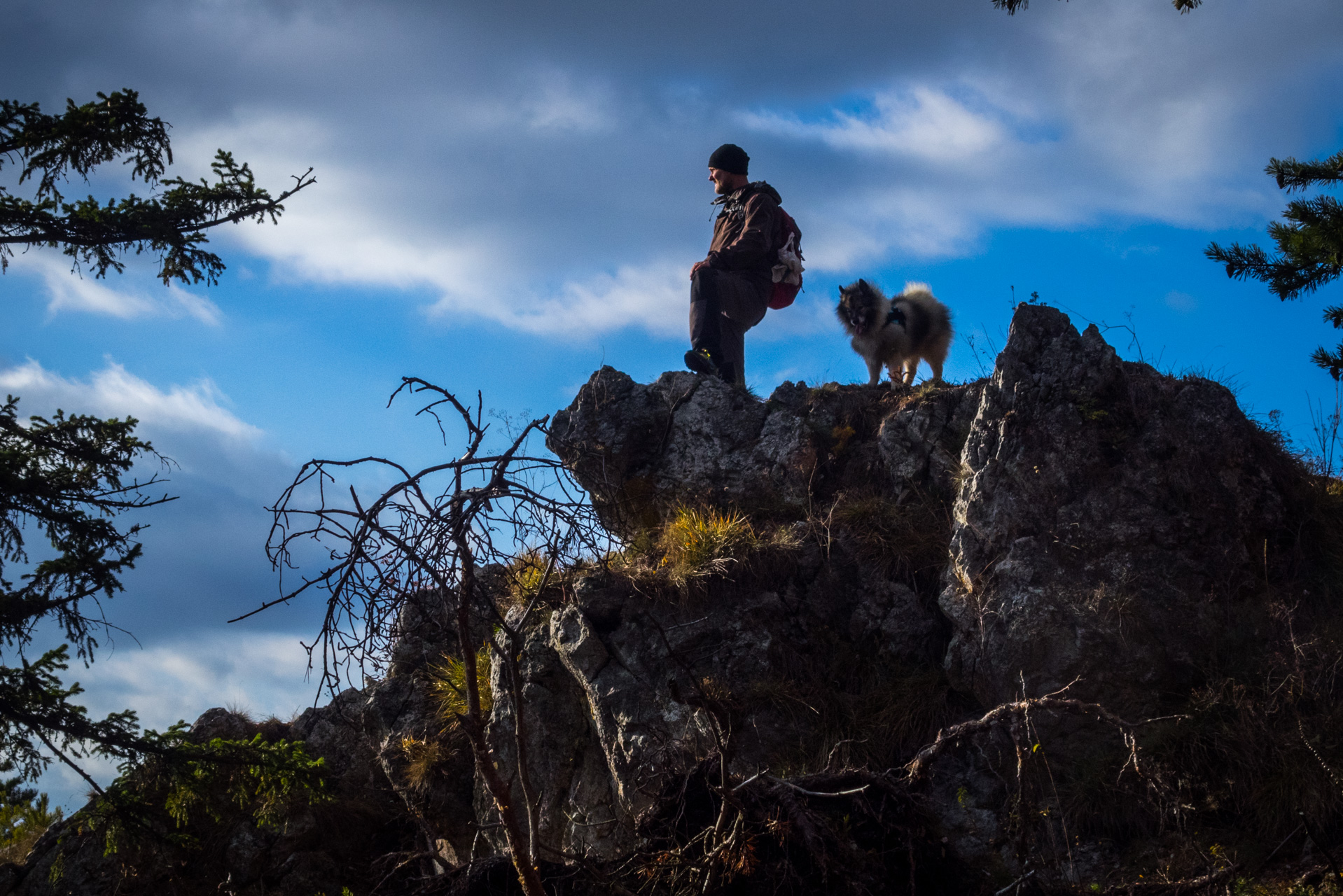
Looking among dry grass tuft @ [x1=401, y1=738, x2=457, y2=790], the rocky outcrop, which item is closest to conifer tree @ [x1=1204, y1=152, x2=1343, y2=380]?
the rocky outcrop

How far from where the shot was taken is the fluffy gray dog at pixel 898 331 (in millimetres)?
10773

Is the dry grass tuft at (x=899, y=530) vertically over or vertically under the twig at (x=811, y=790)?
over

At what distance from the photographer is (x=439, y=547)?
339 cm

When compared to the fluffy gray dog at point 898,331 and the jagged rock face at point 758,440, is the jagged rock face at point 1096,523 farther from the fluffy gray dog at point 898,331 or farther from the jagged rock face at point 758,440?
the fluffy gray dog at point 898,331

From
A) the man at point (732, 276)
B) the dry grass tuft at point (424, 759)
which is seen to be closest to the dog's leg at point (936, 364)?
the man at point (732, 276)

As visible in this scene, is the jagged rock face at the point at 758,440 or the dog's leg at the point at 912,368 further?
the dog's leg at the point at 912,368

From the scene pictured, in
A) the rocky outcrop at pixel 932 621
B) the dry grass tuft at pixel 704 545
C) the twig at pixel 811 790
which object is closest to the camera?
the twig at pixel 811 790

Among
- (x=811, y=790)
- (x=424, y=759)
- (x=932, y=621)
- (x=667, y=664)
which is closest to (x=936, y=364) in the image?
(x=932, y=621)

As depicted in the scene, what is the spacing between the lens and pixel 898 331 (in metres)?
10.7

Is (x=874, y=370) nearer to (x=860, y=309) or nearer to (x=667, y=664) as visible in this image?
(x=860, y=309)

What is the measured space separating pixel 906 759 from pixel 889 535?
2.02 metres

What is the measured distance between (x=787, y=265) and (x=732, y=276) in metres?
0.66

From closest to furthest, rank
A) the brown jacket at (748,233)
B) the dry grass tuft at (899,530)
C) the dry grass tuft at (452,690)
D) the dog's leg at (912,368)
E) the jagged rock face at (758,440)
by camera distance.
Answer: the dry grass tuft at (899,530)
the dry grass tuft at (452,690)
the jagged rock face at (758,440)
the brown jacket at (748,233)
the dog's leg at (912,368)

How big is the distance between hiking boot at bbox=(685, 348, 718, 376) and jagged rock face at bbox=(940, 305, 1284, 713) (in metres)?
3.54
